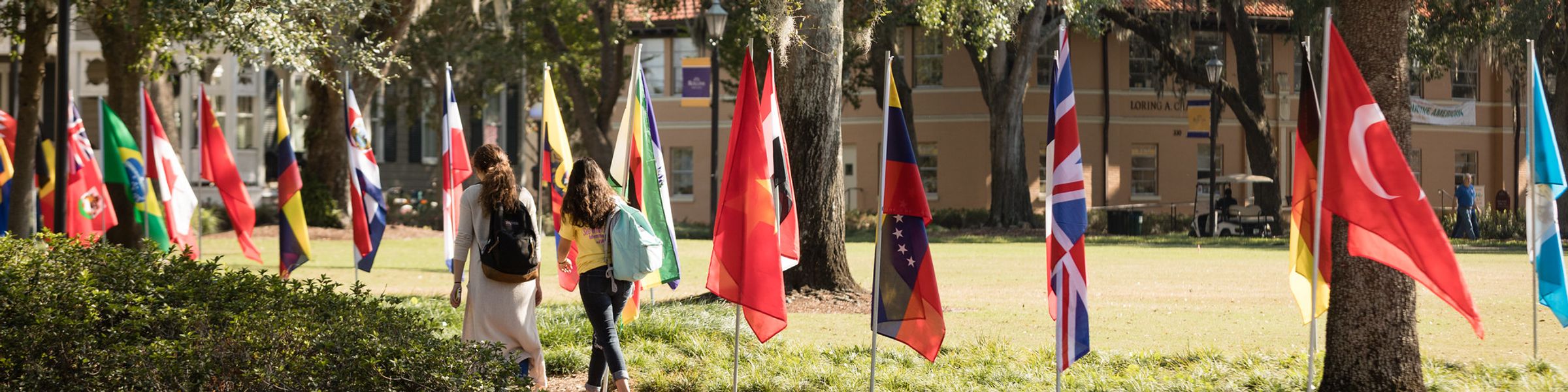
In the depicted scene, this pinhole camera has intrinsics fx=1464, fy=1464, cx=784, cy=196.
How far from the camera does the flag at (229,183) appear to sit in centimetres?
1445

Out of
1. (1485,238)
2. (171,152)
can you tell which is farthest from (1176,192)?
(171,152)

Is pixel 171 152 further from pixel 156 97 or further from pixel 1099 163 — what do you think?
pixel 1099 163

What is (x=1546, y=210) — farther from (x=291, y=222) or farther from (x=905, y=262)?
(x=291, y=222)

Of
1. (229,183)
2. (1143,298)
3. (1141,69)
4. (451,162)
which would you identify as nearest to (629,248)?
(451,162)

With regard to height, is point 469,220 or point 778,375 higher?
point 469,220

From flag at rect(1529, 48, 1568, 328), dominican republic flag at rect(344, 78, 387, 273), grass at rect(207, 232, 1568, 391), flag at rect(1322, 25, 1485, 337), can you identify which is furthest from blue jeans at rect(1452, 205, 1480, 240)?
flag at rect(1322, 25, 1485, 337)

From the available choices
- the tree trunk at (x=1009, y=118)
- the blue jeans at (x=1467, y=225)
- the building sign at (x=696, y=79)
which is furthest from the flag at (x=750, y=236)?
the blue jeans at (x=1467, y=225)

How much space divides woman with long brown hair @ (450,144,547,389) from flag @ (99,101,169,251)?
9.40m

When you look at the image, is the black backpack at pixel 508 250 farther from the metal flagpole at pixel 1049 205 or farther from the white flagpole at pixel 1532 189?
the white flagpole at pixel 1532 189

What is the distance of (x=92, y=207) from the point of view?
1600 centimetres

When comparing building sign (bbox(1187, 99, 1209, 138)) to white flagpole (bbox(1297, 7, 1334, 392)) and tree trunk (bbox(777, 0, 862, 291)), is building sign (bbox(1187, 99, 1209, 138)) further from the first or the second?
white flagpole (bbox(1297, 7, 1334, 392))

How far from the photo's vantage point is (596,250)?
7367 mm

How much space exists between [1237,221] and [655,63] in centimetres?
1779

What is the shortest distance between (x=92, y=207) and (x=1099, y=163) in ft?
92.5
